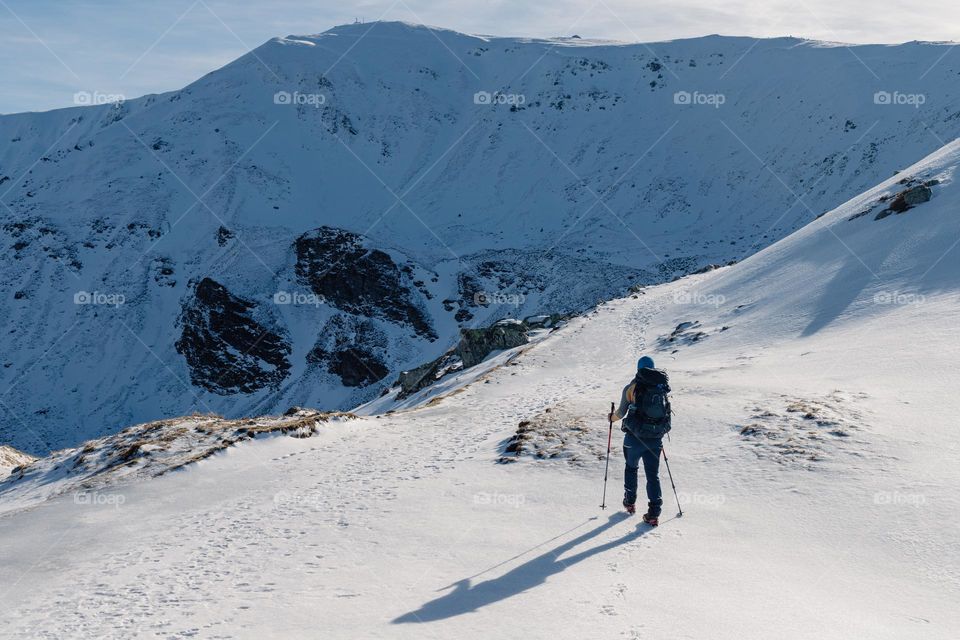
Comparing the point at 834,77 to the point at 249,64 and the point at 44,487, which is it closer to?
the point at 249,64

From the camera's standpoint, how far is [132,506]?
1284cm

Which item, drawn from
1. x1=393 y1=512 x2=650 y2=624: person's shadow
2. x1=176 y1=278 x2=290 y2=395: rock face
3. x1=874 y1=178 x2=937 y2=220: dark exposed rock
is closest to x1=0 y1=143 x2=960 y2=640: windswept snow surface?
x1=393 y1=512 x2=650 y2=624: person's shadow

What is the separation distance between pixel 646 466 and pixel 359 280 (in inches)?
2187

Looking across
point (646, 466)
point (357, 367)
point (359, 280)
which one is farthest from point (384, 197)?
point (646, 466)

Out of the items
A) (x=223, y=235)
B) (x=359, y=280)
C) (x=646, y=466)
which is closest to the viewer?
(x=646, y=466)

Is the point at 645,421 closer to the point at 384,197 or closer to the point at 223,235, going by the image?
the point at 223,235

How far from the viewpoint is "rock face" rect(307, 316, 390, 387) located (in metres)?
55.7

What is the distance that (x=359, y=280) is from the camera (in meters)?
63.3

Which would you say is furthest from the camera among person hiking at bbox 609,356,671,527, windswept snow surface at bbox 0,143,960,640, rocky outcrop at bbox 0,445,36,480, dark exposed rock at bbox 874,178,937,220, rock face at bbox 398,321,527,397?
rock face at bbox 398,321,527,397

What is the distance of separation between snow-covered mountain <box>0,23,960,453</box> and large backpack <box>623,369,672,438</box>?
4173cm

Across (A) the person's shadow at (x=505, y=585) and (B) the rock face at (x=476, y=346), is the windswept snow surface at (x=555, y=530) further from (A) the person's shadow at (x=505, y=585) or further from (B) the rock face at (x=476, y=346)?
(B) the rock face at (x=476, y=346)

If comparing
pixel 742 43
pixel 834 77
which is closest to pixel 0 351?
pixel 834 77

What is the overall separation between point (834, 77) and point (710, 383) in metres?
85.5

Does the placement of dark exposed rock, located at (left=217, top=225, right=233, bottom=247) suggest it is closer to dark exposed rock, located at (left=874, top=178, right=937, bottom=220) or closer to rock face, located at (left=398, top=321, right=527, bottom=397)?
rock face, located at (left=398, top=321, right=527, bottom=397)
